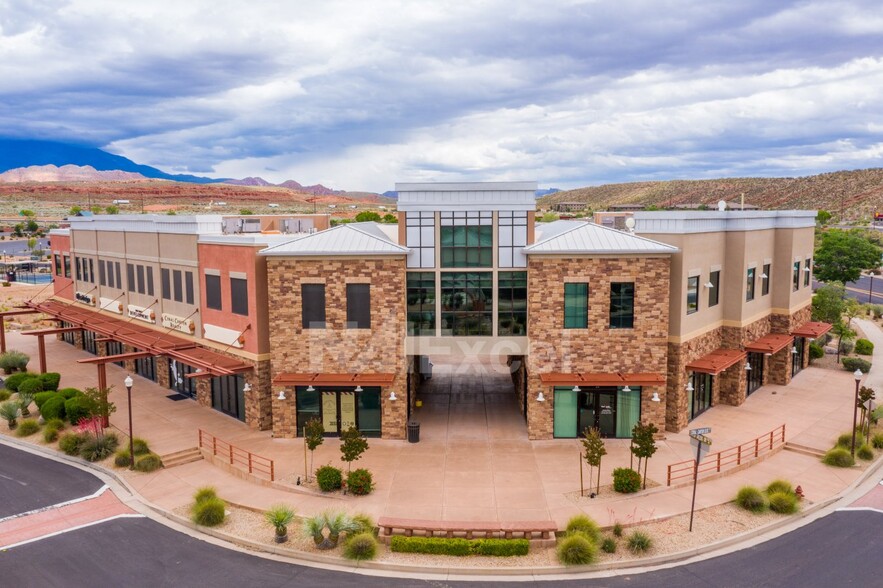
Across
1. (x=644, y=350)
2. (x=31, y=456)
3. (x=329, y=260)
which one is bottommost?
(x=31, y=456)

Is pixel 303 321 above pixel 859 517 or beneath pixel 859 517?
above

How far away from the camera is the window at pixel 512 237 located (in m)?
24.5

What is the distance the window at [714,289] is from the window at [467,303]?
9739 mm

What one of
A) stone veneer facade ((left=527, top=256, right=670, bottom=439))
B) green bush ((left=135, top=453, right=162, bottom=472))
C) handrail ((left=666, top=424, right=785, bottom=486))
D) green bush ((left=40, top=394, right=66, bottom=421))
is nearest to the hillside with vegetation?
handrail ((left=666, top=424, right=785, bottom=486))

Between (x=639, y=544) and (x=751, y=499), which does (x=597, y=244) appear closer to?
(x=751, y=499)

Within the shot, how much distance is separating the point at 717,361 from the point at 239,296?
19537mm

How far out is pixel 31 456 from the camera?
923 inches

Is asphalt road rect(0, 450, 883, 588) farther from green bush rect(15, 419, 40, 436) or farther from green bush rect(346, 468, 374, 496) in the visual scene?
green bush rect(15, 419, 40, 436)

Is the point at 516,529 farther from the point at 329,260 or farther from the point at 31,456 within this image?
the point at 31,456

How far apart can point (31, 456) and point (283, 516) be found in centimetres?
1273

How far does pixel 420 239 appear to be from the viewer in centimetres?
2470

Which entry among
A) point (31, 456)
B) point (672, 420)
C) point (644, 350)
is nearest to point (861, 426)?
point (672, 420)

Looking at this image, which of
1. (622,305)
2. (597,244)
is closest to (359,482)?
(622,305)

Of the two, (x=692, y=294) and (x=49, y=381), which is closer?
(x=692, y=294)
